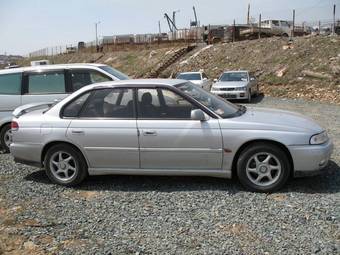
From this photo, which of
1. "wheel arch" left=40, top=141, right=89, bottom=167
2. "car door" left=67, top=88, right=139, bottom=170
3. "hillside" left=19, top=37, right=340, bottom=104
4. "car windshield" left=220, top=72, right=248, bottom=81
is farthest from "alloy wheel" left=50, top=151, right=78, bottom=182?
"car windshield" left=220, top=72, right=248, bottom=81

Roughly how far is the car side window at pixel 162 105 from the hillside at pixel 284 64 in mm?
13227

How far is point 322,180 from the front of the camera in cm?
589

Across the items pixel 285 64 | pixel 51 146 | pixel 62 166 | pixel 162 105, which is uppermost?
pixel 285 64

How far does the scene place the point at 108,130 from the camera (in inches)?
231

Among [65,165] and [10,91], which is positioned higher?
[10,91]

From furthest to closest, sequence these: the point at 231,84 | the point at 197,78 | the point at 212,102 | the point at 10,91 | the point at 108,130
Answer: the point at 197,78
the point at 231,84
the point at 10,91
the point at 212,102
the point at 108,130

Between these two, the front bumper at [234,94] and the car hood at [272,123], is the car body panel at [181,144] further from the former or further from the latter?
the front bumper at [234,94]

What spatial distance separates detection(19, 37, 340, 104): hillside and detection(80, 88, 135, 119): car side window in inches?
528

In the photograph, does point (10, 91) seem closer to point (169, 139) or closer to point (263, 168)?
point (169, 139)

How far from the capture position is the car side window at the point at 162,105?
5.76m

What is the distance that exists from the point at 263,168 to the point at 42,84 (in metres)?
5.01

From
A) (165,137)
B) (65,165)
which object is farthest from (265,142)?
(65,165)

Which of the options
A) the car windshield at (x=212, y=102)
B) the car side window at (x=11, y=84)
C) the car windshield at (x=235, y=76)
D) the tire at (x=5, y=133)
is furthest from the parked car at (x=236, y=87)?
the car windshield at (x=212, y=102)

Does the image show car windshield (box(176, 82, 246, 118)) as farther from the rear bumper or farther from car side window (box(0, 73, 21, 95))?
car side window (box(0, 73, 21, 95))
